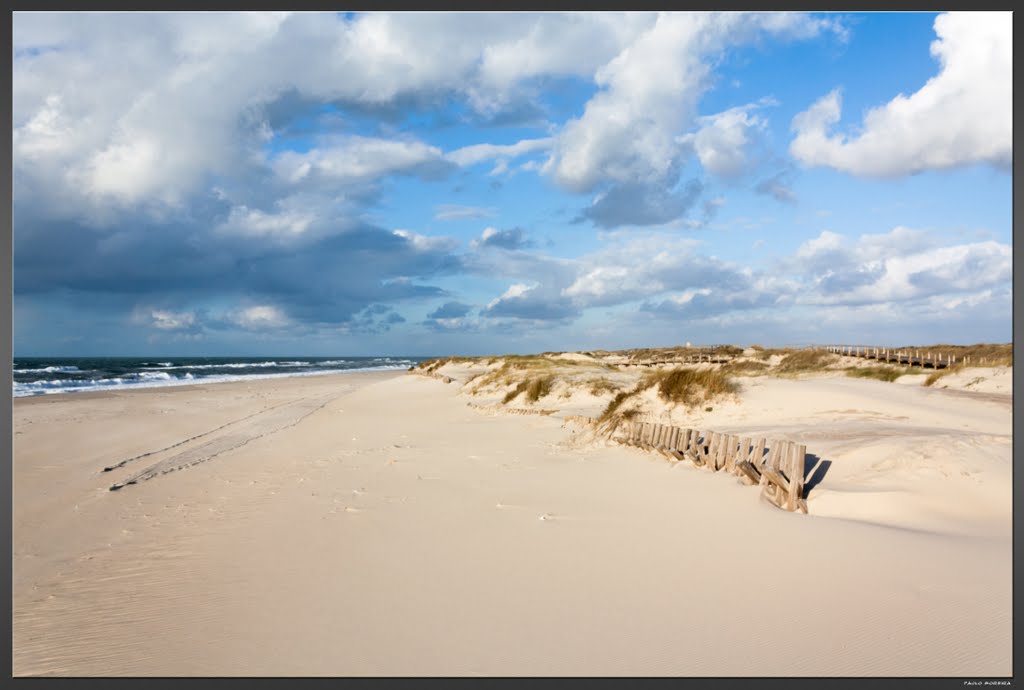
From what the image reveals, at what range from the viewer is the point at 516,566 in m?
6.09

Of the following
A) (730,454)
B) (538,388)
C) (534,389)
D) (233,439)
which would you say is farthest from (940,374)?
(233,439)

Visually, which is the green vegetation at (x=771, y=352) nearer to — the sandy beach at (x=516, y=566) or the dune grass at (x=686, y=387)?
the dune grass at (x=686, y=387)

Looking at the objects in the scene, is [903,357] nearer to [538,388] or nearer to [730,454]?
[538,388]

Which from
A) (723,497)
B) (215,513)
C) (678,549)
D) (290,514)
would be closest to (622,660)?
(678,549)

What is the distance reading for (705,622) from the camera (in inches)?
186

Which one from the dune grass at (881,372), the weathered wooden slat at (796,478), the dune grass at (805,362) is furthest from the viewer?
the dune grass at (805,362)

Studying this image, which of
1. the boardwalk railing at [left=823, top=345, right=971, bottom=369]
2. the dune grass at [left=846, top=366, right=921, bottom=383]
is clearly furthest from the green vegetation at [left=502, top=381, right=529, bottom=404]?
the boardwalk railing at [left=823, top=345, right=971, bottom=369]

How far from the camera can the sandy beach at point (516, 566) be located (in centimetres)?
437

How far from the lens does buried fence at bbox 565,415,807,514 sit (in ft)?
27.1

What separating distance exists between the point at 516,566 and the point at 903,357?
45.7m

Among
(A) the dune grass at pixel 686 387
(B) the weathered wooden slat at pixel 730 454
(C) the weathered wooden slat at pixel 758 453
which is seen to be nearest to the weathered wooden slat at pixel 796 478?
(C) the weathered wooden slat at pixel 758 453

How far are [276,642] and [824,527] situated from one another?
20.2ft

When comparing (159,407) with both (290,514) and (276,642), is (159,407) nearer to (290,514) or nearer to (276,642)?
(290,514)

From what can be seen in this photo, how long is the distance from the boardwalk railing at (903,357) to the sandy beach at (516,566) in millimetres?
29683
